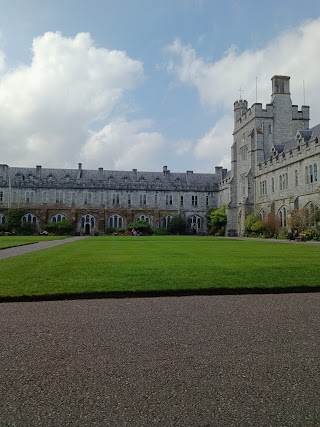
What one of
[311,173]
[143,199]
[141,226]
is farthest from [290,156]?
[143,199]

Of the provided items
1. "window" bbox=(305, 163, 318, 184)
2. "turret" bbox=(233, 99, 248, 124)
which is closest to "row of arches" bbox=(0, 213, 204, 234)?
"turret" bbox=(233, 99, 248, 124)

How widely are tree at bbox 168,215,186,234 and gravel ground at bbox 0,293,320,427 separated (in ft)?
163

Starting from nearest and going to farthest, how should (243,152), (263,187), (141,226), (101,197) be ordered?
(263,187) → (243,152) → (141,226) → (101,197)

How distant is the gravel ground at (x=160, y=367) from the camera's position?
3035 millimetres

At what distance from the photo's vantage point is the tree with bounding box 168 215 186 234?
56.3 meters

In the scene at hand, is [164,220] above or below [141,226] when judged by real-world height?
above

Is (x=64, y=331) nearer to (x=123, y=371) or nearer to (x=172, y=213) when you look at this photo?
(x=123, y=371)

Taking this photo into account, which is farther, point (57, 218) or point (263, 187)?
point (57, 218)

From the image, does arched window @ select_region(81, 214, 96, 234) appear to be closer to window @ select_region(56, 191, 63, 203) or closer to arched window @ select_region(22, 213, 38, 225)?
window @ select_region(56, 191, 63, 203)

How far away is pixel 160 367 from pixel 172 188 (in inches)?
2222

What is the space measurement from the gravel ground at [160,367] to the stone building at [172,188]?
37.9 m

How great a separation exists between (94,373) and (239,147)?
161 ft

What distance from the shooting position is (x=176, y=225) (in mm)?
56312

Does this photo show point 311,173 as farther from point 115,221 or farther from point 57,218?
point 57,218
